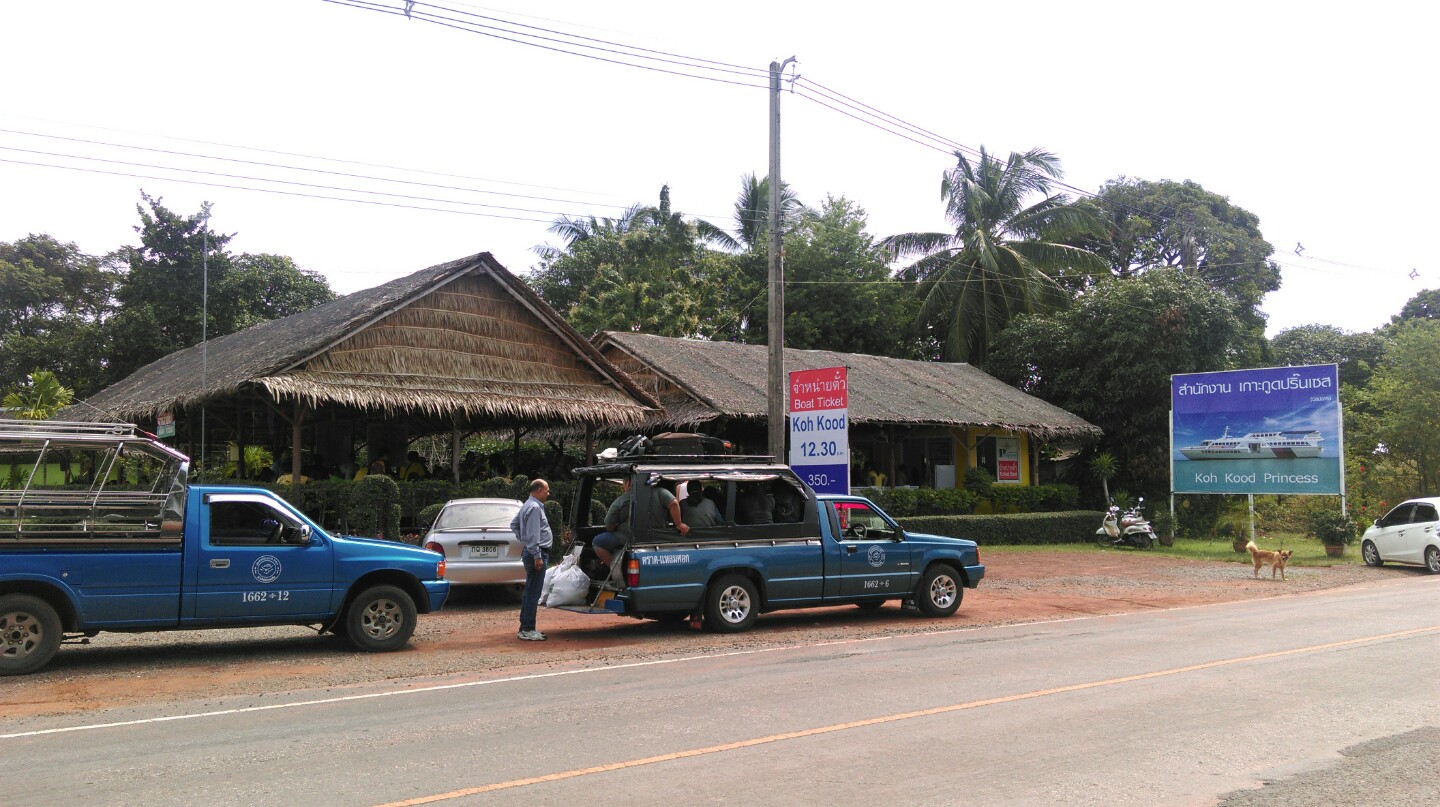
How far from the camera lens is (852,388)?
29.8 meters

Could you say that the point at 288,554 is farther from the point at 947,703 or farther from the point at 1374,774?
the point at 1374,774

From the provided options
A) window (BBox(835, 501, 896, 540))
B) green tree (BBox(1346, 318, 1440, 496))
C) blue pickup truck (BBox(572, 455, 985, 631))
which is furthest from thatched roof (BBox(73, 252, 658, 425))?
green tree (BBox(1346, 318, 1440, 496))

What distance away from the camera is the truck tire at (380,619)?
10.9 meters

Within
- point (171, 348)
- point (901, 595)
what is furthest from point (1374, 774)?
point (171, 348)

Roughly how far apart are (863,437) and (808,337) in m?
12.0

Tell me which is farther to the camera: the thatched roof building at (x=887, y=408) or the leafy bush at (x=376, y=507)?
the thatched roof building at (x=887, y=408)

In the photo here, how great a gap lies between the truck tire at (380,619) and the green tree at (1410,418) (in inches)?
1210

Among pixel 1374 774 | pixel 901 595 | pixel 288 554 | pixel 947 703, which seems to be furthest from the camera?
pixel 901 595

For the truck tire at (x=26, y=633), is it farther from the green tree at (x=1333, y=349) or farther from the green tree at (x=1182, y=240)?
the green tree at (x=1333, y=349)

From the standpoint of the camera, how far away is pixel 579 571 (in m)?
12.2

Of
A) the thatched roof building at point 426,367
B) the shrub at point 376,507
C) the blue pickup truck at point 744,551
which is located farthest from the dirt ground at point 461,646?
the thatched roof building at point 426,367

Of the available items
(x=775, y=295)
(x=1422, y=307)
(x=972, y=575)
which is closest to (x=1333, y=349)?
(x=1422, y=307)

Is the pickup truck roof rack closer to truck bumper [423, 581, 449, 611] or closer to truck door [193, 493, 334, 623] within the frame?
truck door [193, 493, 334, 623]

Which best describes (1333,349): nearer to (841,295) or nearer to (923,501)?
(841,295)
